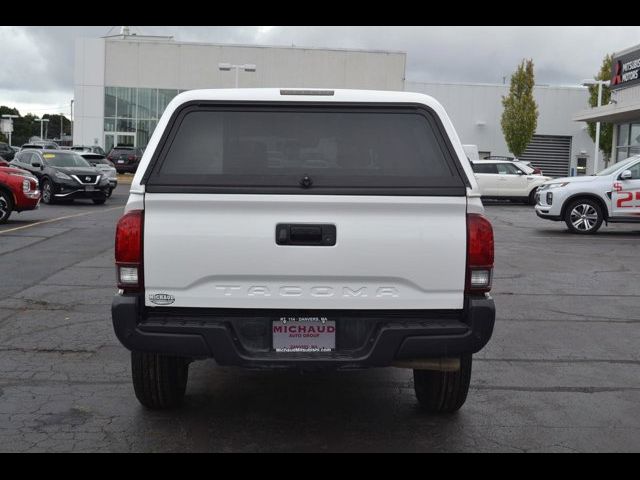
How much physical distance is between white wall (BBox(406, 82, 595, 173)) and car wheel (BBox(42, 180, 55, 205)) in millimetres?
31341

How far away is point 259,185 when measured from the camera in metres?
4.23

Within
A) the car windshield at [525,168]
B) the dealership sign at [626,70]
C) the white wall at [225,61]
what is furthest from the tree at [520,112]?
the car windshield at [525,168]

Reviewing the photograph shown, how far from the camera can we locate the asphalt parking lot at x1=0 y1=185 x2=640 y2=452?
457 cm

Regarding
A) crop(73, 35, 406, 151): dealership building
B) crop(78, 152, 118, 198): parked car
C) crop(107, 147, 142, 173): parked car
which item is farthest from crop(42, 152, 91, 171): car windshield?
crop(73, 35, 406, 151): dealership building

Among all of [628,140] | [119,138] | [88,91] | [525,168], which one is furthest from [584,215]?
[88,91]

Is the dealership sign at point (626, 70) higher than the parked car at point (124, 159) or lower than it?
higher

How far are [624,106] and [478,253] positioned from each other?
27.1 meters

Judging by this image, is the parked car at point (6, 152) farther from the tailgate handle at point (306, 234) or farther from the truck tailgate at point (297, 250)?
the tailgate handle at point (306, 234)

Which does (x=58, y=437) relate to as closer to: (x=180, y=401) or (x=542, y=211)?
(x=180, y=401)

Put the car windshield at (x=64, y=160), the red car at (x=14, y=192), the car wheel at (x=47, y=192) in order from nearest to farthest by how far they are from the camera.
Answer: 1. the red car at (x=14, y=192)
2. the car wheel at (x=47, y=192)
3. the car windshield at (x=64, y=160)

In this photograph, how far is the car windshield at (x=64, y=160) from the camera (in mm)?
23672

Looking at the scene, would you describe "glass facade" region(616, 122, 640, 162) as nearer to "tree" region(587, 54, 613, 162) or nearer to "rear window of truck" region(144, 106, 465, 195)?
"tree" region(587, 54, 613, 162)

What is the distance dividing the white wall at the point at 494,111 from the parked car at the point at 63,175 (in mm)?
30238

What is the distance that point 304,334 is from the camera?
4.31 metres
